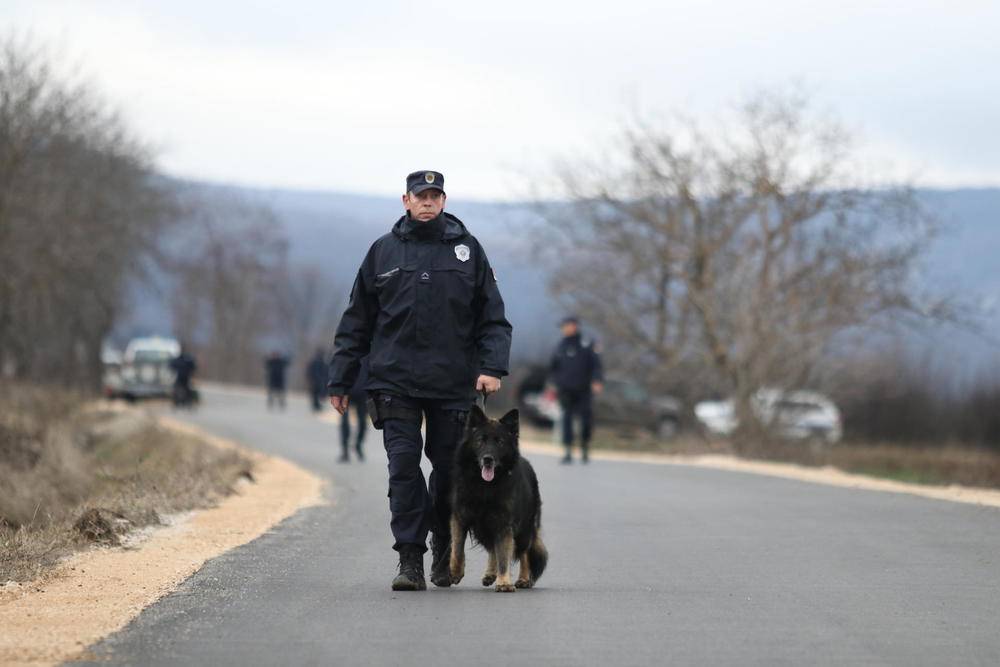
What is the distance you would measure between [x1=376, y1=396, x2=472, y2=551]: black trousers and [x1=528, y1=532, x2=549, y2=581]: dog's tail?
54 centimetres

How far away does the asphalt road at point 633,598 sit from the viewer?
686 centimetres

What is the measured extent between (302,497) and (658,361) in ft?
76.8

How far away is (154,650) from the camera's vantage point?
6762 millimetres

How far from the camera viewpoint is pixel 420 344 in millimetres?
8781

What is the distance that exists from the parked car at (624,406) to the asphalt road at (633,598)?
26.2 m

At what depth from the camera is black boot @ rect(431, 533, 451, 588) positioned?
8977mm

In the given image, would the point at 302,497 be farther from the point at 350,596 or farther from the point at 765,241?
the point at 765,241

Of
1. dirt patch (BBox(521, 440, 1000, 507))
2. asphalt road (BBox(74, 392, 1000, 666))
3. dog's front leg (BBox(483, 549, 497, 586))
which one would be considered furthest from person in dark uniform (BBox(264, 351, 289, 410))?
dog's front leg (BBox(483, 549, 497, 586))

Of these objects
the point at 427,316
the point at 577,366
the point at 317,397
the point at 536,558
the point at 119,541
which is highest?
the point at 427,316

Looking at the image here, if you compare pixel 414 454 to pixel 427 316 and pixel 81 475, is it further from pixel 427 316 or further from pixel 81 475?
pixel 81 475

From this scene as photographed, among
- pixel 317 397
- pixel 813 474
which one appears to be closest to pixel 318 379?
pixel 317 397

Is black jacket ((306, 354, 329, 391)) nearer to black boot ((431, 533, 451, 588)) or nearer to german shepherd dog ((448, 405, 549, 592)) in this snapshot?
black boot ((431, 533, 451, 588))

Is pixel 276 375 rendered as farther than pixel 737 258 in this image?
Yes

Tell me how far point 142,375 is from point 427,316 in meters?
44.6
